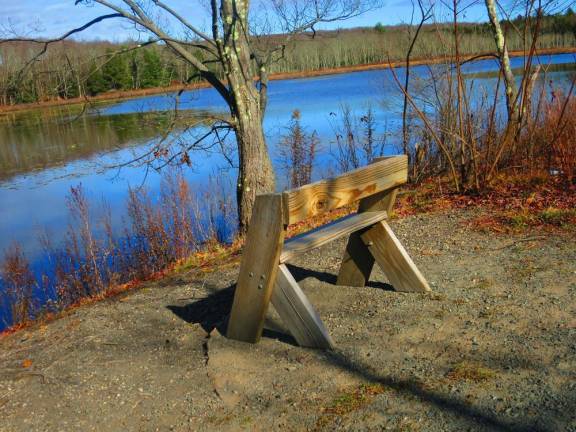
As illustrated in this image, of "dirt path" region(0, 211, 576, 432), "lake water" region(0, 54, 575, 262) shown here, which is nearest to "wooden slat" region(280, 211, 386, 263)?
"dirt path" region(0, 211, 576, 432)

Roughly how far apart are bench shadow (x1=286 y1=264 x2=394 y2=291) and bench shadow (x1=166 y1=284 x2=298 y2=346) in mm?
592

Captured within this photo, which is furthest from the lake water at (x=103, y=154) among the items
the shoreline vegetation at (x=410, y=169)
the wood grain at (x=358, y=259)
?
the wood grain at (x=358, y=259)

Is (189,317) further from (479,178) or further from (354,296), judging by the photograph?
(479,178)

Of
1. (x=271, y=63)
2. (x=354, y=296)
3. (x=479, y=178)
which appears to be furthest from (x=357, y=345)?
(x=271, y=63)

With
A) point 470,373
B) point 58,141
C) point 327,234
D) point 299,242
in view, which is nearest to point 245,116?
point 327,234

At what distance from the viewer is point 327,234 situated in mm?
4316

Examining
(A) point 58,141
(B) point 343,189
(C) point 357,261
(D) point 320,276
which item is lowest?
(A) point 58,141

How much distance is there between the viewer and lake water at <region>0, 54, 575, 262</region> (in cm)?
1285

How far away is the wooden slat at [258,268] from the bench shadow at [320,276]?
128 cm

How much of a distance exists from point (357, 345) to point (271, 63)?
345 inches

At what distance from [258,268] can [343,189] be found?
0.74 m

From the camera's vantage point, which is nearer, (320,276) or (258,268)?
(258,268)

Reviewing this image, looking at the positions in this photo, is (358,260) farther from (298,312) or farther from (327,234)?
(298,312)

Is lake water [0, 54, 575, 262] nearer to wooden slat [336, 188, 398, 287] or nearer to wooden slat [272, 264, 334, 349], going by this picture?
wooden slat [336, 188, 398, 287]
